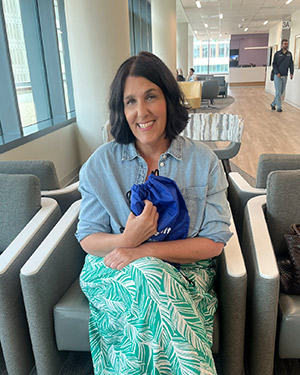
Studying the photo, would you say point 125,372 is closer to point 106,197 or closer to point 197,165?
point 106,197

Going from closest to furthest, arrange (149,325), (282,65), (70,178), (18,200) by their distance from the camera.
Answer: (149,325)
(18,200)
(70,178)
(282,65)

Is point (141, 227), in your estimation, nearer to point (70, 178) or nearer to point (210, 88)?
point (70, 178)

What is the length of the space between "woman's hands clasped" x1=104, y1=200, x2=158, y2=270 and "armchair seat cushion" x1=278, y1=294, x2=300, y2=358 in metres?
0.59

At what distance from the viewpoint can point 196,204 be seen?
1397 millimetres

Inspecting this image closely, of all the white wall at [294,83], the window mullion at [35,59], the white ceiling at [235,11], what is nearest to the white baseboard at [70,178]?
the window mullion at [35,59]

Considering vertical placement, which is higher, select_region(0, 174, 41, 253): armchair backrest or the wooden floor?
select_region(0, 174, 41, 253): armchair backrest

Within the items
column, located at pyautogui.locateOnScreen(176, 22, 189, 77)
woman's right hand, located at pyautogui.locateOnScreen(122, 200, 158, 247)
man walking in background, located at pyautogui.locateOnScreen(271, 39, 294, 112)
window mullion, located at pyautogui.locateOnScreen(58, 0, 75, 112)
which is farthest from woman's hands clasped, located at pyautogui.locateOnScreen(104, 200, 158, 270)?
column, located at pyautogui.locateOnScreen(176, 22, 189, 77)

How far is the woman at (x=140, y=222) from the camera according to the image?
112cm

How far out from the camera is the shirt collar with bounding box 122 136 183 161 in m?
1.43

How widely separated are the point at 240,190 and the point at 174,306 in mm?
1066

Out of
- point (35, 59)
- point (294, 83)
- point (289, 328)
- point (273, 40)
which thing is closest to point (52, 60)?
point (35, 59)

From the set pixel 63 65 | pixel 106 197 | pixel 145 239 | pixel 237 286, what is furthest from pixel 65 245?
pixel 63 65

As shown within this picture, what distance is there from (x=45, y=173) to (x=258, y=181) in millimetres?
1186

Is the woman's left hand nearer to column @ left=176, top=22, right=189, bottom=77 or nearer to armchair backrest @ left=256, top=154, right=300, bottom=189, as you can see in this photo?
armchair backrest @ left=256, top=154, right=300, bottom=189
